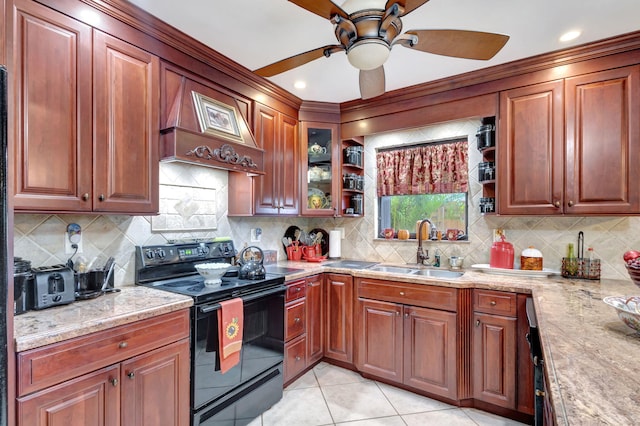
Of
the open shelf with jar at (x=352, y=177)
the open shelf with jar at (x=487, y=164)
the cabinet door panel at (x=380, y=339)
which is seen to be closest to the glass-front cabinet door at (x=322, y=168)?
the open shelf with jar at (x=352, y=177)

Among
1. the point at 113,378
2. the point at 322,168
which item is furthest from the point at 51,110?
the point at 322,168

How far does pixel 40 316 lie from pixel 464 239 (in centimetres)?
301

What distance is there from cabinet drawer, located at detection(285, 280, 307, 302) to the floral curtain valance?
52.0 inches

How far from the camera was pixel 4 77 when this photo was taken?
3.05 ft

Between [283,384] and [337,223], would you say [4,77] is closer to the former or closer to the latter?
[283,384]

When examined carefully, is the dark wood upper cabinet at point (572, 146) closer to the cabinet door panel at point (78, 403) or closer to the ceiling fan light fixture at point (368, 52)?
the ceiling fan light fixture at point (368, 52)

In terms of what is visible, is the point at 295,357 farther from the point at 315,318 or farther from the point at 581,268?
the point at 581,268

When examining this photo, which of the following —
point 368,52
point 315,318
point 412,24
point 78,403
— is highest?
point 412,24

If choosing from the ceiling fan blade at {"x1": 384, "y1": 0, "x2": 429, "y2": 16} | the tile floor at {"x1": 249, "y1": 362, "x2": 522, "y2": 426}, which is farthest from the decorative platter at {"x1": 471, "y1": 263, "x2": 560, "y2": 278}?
the ceiling fan blade at {"x1": 384, "y1": 0, "x2": 429, "y2": 16}

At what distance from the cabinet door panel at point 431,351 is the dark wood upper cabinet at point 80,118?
203cm

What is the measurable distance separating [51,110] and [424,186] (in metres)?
2.84

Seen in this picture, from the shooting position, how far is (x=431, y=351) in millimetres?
2396

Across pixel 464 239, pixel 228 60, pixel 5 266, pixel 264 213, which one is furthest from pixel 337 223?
pixel 5 266

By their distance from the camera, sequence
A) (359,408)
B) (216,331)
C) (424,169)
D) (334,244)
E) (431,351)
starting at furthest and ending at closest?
(334,244), (424,169), (431,351), (359,408), (216,331)
